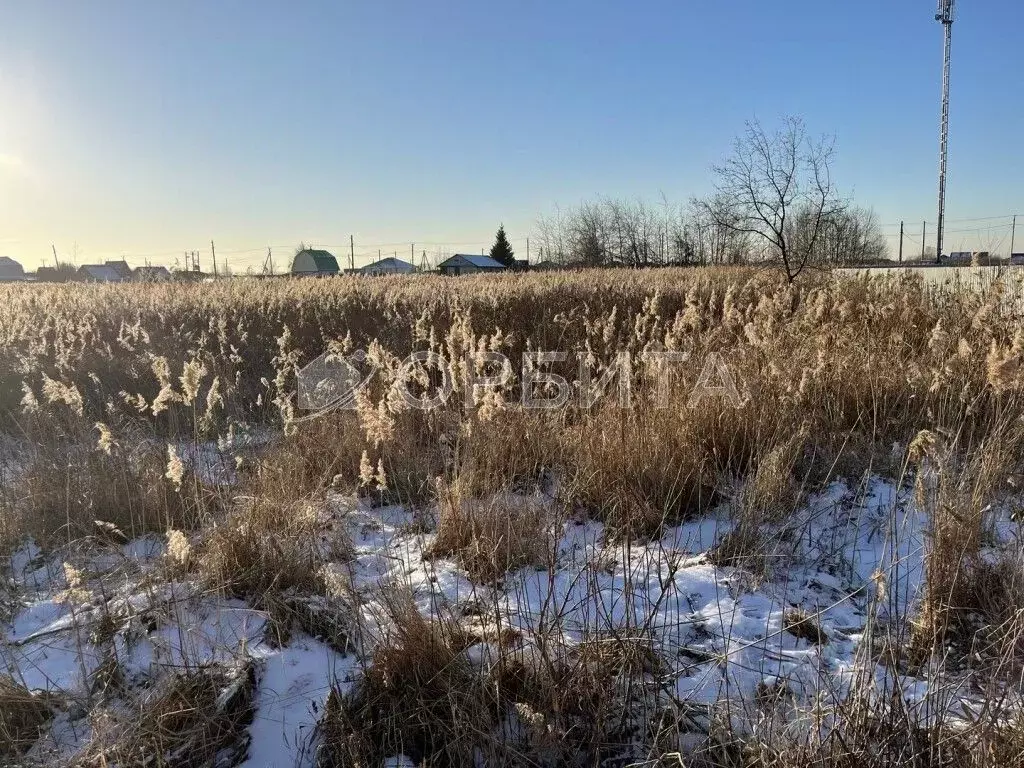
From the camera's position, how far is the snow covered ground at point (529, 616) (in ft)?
5.65

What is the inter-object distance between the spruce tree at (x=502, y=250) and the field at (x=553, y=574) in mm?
54472

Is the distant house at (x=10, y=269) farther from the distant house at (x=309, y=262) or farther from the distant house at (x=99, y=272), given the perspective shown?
the distant house at (x=309, y=262)

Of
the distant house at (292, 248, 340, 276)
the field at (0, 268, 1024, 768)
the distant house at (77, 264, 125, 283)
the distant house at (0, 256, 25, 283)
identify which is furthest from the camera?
the distant house at (0, 256, 25, 283)

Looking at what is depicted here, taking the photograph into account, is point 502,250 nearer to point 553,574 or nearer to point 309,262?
point 309,262

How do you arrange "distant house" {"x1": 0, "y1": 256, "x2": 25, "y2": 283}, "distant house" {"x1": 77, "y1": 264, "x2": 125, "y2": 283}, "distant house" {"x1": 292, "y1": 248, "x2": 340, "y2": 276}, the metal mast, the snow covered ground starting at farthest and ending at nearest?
"distant house" {"x1": 0, "y1": 256, "x2": 25, "y2": 283} < "distant house" {"x1": 292, "y1": 248, "x2": 340, "y2": 276} < "distant house" {"x1": 77, "y1": 264, "x2": 125, "y2": 283} < the metal mast < the snow covered ground

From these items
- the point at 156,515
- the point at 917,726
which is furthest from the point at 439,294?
the point at 917,726

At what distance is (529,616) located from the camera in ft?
6.23

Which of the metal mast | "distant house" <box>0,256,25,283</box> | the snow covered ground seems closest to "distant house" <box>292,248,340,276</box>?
"distant house" <box>0,256,25,283</box>

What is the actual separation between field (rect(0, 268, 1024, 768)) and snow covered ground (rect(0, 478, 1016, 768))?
14 millimetres

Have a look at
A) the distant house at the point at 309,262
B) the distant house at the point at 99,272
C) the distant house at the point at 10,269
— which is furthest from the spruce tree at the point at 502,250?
the distant house at the point at 10,269

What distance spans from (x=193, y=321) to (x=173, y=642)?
625 cm

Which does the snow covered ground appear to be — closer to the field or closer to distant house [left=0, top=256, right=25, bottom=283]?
the field

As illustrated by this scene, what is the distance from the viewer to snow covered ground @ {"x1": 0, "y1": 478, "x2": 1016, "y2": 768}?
1.72m

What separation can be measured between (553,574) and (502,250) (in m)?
58.0
